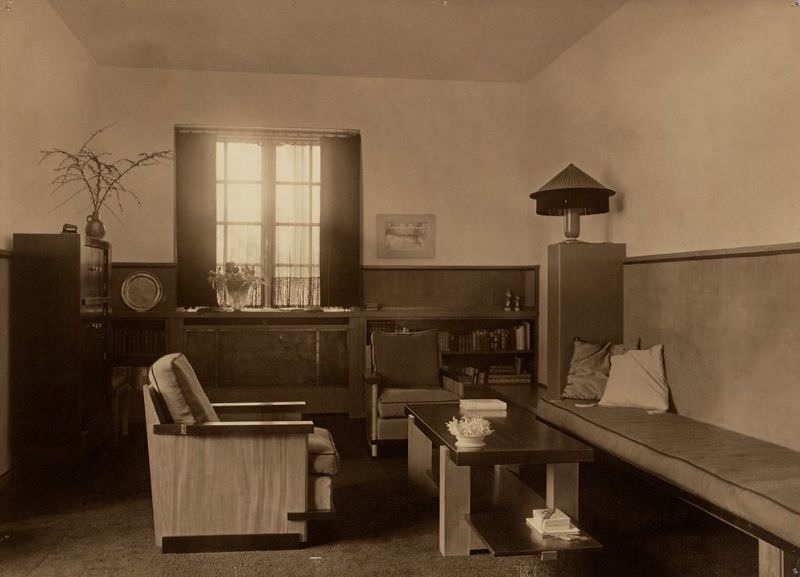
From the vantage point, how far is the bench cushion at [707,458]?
2.78 m

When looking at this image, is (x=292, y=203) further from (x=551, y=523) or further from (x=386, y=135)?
(x=551, y=523)

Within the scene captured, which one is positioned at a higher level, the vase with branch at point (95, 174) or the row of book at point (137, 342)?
the vase with branch at point (95, 174)

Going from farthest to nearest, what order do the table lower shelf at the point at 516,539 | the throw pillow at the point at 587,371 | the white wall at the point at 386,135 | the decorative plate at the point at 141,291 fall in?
the white wall at the point at 386,135 < the decorative plate at the point at 141,291 < the throw pillow at the point at 587,371 < the table lower shelf at the point at 516,539

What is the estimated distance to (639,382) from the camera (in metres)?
4.83

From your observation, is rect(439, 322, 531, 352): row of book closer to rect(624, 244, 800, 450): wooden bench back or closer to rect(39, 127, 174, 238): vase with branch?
rect(624, 244, 800, 450): wooden bench back

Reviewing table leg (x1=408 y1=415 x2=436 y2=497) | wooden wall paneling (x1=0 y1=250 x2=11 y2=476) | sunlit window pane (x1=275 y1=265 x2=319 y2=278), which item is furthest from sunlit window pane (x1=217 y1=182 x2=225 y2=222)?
table leg (x1=408 y1=415 x2=436 y2=497)

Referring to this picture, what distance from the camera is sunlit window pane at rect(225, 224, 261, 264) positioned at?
24.5 feet

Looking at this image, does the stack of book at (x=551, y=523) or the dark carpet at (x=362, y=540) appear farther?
the dark carpet at (x=362, y=540)

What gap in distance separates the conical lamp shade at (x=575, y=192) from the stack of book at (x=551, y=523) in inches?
118

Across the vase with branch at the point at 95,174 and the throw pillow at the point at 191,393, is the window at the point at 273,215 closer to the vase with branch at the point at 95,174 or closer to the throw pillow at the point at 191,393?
the vase with branch at the point at 95,174

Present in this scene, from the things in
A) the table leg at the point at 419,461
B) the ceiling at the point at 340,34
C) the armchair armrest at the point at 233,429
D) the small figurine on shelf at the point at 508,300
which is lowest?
the table leg at the point at 419,461

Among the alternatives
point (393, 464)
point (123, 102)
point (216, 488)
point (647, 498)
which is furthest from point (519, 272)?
point (216, 488)

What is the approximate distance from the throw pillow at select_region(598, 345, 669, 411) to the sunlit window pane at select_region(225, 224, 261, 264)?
4.02 m

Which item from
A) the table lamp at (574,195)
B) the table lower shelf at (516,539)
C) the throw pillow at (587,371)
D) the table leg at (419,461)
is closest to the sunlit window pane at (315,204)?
the table lamp at (574,195)
